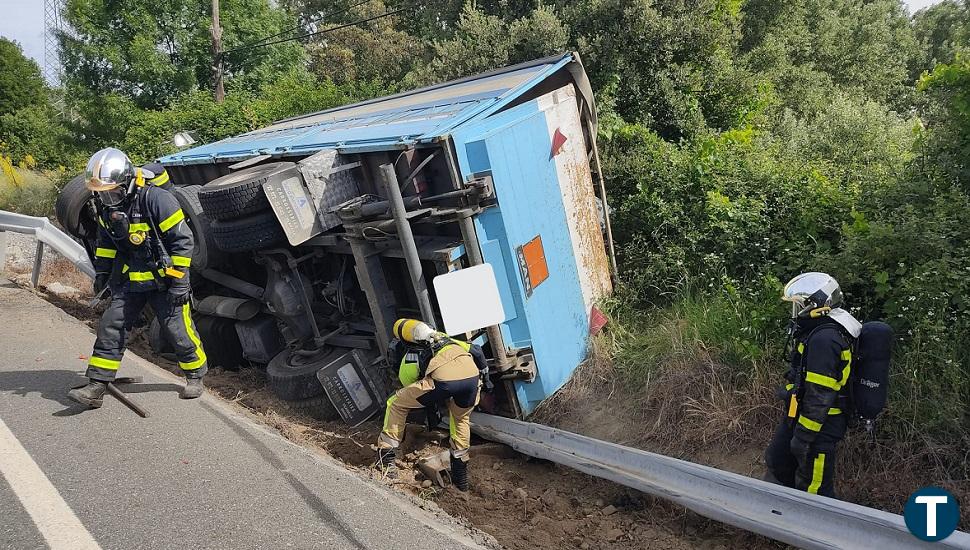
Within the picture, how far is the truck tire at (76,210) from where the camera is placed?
22.7 ft

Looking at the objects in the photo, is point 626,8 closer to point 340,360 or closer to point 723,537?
point 340,360

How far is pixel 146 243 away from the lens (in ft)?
15.2

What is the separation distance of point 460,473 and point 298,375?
1.70m

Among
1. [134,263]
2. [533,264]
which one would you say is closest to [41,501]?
[134,263]

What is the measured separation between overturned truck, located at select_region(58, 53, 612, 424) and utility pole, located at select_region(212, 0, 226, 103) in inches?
539

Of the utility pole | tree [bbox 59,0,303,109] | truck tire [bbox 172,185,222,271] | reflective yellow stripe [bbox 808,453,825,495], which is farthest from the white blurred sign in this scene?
tree [bbox 59,0,303,109]

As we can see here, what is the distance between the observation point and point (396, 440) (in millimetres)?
4570

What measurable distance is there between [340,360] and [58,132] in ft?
62.3

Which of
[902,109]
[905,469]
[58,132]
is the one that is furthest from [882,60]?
[58,132]

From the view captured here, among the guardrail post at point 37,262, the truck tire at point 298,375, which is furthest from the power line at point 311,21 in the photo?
the truck tire at point 298,375

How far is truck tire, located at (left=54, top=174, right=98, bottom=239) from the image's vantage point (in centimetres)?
693

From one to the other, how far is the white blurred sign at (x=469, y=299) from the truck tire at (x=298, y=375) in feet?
4.72

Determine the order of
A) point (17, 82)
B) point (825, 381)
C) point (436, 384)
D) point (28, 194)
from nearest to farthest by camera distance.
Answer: point (825, 381) → point (436, 384) → point (28, 194) → point (17, 82)

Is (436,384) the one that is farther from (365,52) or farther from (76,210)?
(365,52)
